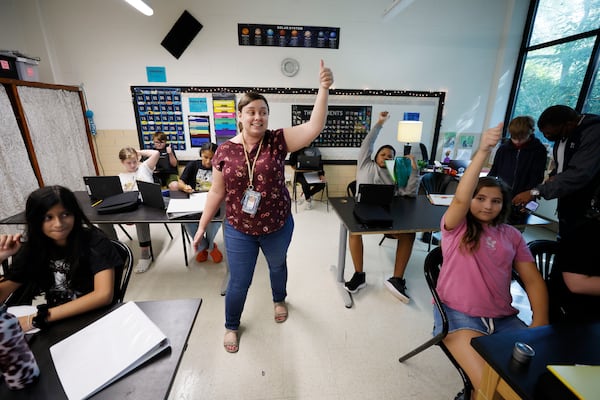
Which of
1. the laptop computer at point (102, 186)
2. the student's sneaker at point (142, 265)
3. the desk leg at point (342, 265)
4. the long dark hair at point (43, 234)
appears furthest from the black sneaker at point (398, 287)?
the laptop computer at point (102, 186)

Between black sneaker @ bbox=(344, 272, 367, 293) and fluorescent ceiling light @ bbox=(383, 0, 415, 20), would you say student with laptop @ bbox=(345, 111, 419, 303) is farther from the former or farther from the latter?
fluorescent ceiling light @ bbox=(383, 0, 415, 20)

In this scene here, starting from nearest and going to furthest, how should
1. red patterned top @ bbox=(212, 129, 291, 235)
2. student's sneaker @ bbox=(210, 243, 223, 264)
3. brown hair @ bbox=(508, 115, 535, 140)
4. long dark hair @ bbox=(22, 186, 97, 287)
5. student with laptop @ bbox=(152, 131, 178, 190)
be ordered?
long dark hair @ bbox=(22, 186, 97, 287) → red patterned top @ bbox=(212, 129, 291, 235) → brown hair @ bbox=(508, 115, 535, 140) → student's sneaker @ bbox=(210, 243, 223, 264) → student with laptop @ bbox=(152, 131, 178, 190)

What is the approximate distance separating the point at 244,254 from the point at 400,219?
1184 millimetres

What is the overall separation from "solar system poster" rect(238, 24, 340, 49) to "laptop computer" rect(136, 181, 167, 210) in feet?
9.84

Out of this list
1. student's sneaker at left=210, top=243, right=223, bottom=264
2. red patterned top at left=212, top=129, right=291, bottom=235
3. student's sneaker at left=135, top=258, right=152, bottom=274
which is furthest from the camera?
student's sneaker at left=210, top=243, right=223, bottom=264

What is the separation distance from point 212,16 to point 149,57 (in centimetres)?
114

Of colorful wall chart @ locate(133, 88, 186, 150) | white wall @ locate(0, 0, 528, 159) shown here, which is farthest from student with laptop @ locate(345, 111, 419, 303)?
colorful wall chart @ locate(133, 88, 186, 150)

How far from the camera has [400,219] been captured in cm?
207

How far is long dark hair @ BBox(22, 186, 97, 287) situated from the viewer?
1.11m

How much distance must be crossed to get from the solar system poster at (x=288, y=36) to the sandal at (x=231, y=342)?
13.4 ft

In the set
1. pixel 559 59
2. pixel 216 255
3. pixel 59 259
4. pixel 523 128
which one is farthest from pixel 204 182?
pixel 559 59

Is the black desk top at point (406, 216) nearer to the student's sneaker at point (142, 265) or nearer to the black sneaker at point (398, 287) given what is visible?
the black sneaker at point (398, 287)

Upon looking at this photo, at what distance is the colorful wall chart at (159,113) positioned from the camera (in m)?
4.32

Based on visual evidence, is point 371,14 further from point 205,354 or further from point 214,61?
point 205,354
